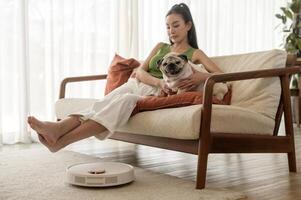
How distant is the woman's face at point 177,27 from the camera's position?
2762 mm

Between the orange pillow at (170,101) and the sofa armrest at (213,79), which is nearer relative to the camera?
the sofa armrest at (213,79)

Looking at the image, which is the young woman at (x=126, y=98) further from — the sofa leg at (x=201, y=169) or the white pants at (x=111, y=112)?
the sofa leg at (x=201, y=169)

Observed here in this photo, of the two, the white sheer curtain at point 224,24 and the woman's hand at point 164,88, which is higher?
the white sheer curtain at point 224,24

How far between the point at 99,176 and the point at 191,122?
1.66ft

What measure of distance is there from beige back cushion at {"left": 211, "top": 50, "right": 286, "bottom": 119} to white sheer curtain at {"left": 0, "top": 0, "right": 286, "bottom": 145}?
5.73 feet

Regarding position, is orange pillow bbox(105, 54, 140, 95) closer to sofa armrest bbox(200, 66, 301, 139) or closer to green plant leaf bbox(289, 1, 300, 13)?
sofa armrest bbox(200, 66, 301, 139)

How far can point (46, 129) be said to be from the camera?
81.6 inches

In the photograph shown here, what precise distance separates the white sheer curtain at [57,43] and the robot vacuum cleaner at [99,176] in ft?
5.29

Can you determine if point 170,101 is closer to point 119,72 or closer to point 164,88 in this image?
point 164,88

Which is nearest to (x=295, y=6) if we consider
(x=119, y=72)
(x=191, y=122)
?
(x=119, y=72)

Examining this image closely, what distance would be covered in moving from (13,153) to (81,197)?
1.32m

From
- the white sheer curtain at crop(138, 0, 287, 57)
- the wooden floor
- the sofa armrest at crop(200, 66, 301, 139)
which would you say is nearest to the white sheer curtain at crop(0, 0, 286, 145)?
the white sheer curtain at crop(138, 0, 287, 57)

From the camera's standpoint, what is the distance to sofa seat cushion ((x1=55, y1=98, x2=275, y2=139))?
2010 millimetres

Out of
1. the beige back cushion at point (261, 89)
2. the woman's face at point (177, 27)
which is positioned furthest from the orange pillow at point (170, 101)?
the woman's face at point (177, 27)
